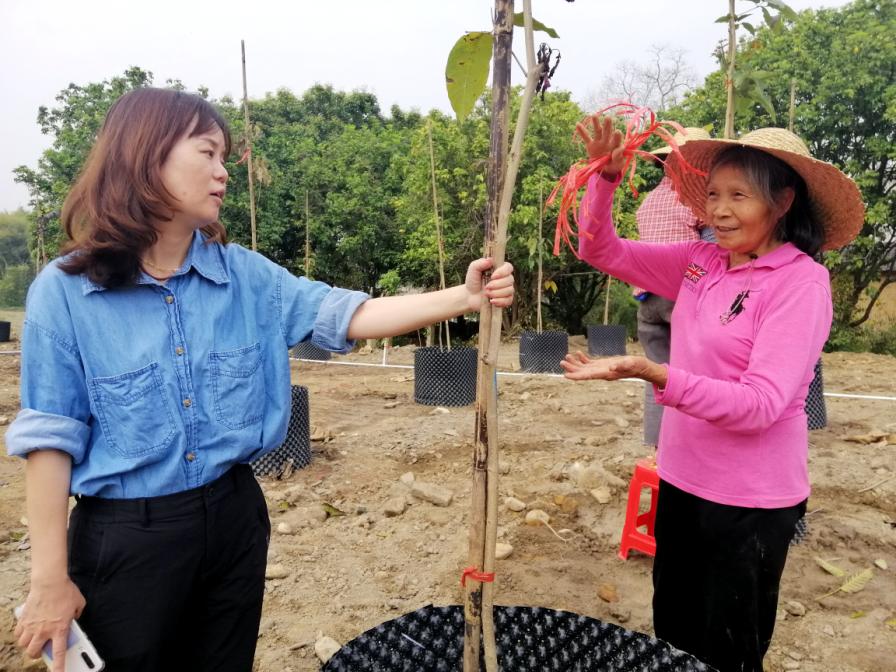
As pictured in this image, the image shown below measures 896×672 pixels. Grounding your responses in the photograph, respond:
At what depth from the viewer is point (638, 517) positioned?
282 centimetres

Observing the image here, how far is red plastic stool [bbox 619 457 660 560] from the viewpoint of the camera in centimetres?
266

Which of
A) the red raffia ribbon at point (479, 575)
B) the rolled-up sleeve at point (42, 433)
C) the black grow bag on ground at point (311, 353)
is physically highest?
the rolled-up sleeve at point (42, 433)

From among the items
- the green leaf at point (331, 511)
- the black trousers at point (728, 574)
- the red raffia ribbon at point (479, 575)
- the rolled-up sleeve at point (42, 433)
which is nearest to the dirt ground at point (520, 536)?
the green leaf at point (331, 511)

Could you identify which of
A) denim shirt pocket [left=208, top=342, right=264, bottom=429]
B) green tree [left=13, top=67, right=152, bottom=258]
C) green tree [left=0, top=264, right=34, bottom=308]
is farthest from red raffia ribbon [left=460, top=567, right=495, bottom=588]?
green tree [left=0, top=264, right=34, bottom=308]

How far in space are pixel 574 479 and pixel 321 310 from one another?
2.71m

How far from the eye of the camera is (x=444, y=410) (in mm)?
5695

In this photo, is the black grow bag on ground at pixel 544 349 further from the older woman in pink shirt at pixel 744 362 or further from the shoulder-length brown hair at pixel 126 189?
the shoulder-length brown hair at pixel 126 189

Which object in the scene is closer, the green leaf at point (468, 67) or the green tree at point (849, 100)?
the green leaf at point (468, 67)

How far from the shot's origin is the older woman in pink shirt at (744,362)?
1.32 metres

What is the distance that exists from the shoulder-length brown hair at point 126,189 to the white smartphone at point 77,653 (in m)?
0.62

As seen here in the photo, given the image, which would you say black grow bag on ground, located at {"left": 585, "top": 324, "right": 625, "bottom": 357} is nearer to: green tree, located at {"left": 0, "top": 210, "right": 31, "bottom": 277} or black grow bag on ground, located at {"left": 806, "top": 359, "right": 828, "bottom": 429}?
black grow bag on ground, located at {"left": 806, "top": 359, "right": 828, "bottom": 429}

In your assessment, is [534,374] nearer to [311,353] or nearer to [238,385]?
[311,353]

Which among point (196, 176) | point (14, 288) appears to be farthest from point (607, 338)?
point (14, 288)

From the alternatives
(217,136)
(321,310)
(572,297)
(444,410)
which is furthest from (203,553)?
(572,297)
